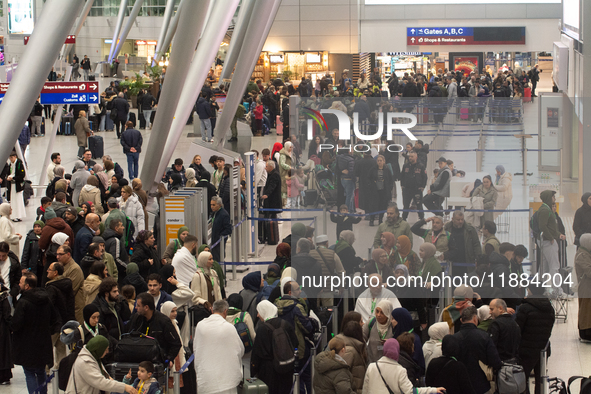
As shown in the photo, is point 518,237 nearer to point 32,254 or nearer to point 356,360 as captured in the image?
point 356,360

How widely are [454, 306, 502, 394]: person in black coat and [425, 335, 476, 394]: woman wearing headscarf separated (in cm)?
14

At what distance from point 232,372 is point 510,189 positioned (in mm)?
4506

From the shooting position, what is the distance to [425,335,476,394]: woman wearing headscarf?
6602 millimetres

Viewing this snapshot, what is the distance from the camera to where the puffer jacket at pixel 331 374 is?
257 inches

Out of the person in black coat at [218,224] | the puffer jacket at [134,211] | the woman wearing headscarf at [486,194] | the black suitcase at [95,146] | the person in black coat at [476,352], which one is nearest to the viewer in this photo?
the person in black coat at [476,352]

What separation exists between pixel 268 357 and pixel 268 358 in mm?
17

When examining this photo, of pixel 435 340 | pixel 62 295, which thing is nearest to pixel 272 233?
pixel 62 295

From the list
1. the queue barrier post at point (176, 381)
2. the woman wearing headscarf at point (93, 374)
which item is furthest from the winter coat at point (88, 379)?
the queue barrier post at point (176, 381)

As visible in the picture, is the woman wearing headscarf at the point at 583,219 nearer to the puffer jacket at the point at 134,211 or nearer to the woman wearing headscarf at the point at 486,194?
the woman wearing headscarf at the point at 486,194

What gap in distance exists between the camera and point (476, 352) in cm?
684

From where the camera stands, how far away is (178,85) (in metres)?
13.9

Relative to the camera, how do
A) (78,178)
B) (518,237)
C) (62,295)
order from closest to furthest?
(62,295) < (518,237) < (78,178)

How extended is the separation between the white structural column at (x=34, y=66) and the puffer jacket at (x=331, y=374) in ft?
16.2

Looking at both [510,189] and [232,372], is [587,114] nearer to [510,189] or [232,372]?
[510,189]
